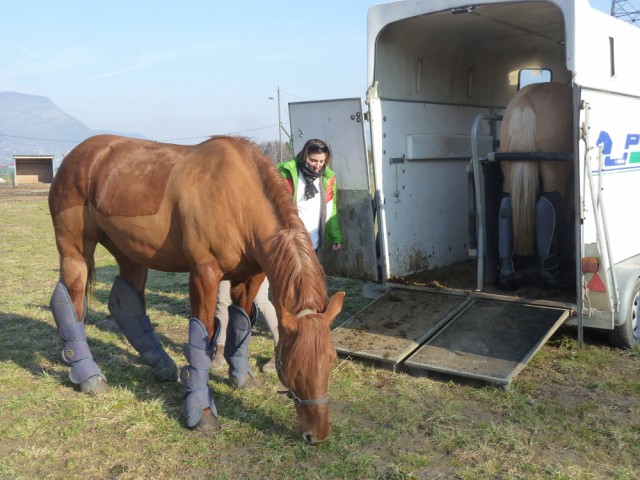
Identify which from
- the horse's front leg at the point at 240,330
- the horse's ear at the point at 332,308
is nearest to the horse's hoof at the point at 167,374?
the horse's front leg at the point at 240,330

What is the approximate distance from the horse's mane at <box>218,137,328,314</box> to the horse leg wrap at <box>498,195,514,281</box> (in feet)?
7.76

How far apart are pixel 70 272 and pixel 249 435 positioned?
1.90 m

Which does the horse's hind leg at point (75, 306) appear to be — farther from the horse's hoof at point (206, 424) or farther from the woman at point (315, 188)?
the woman at point (315, 188)

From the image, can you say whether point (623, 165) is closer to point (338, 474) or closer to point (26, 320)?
point (338, 474)

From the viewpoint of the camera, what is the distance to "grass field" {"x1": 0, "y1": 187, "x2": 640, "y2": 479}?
3104 mm

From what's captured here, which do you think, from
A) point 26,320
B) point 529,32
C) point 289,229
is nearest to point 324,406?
point 289,229

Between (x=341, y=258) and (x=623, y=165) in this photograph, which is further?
(x=341, y=258)

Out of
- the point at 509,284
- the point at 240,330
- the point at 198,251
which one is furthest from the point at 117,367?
the point at 509,284

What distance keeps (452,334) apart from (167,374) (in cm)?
224

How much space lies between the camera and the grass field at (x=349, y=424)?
3.10 metres

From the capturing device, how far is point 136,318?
179 inches

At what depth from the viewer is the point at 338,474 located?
3.02m

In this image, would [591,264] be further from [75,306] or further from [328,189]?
[75,306]

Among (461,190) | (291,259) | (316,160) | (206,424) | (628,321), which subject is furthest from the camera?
(461,190)
